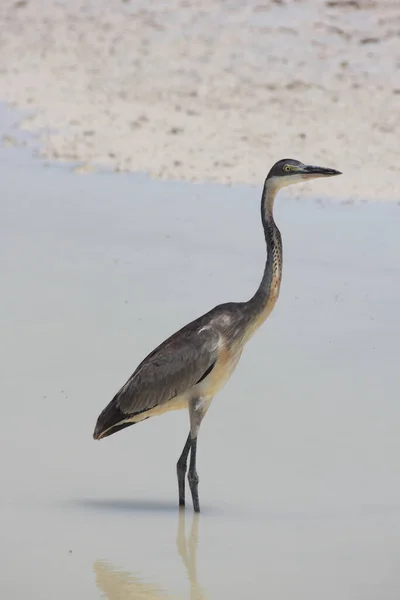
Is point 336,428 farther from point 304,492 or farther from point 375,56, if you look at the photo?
point 375,56

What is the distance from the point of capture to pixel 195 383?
29.6 ft

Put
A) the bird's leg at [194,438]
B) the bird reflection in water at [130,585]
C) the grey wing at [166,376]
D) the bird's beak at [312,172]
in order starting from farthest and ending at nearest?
the bird's beak at [312,172] < the grey wing at [166,376] < the bird's leg at [194,438] < the bird reflection in water at [130,585]

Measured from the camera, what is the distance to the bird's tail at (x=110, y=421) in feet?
29.0

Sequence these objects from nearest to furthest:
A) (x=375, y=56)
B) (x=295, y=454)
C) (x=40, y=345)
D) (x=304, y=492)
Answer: (x=304, y=492) < (x=295, y=454) < (x=40, y=345) < (x=375, y=56)

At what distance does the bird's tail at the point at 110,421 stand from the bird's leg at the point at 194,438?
0.38 m

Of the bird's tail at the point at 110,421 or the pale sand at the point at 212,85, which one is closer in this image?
the bird's tail at the point at 110,421

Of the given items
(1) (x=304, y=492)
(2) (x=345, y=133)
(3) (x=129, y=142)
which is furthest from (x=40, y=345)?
(2) (x=345, y=133)

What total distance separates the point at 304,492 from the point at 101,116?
1407cm

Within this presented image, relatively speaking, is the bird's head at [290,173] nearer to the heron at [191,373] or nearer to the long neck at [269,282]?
the long neck at [269,282]

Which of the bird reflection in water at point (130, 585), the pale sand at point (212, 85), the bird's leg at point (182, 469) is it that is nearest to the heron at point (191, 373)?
the bird's leg at point (182, 469)

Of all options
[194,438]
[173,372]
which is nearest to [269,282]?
[173,372]

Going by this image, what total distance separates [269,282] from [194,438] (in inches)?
39.2

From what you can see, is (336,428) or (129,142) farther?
(129,142)

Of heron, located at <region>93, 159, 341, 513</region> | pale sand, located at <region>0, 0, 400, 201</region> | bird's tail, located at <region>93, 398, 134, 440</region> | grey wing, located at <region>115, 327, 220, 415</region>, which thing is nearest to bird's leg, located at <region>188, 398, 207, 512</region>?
heron, located at <region>93, 159, 341, 513</region>
